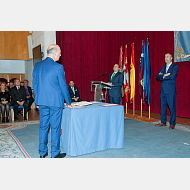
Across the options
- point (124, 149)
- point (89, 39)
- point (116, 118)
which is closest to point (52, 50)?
point (116, 118)

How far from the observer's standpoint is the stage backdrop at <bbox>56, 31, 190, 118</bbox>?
630 cm

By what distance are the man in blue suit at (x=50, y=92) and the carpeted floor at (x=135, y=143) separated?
55cm

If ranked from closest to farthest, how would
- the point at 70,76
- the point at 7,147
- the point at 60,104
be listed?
the point at 60,104 < the point at 7,147 < the point at 70,76

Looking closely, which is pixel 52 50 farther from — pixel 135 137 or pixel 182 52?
pixel 182 52

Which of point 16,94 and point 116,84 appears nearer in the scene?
point 116,84

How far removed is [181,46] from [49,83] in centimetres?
494

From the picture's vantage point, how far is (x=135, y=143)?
3.54 meters

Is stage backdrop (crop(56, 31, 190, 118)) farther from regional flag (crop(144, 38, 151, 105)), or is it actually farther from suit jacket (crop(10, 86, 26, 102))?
suit jacket (crop(10, 86, 26, 102))

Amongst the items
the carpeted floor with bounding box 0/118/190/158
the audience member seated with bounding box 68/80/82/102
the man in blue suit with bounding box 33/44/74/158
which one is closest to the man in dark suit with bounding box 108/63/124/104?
the carpeted floor with bounding box 0/118/190/158

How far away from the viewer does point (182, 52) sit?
19.5ft

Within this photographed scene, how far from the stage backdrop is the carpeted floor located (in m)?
1.99

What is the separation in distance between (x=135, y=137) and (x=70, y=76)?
15.1 ft

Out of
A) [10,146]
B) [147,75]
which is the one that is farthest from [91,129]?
[147,75]

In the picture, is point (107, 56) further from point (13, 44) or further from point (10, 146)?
point (10, 146)
